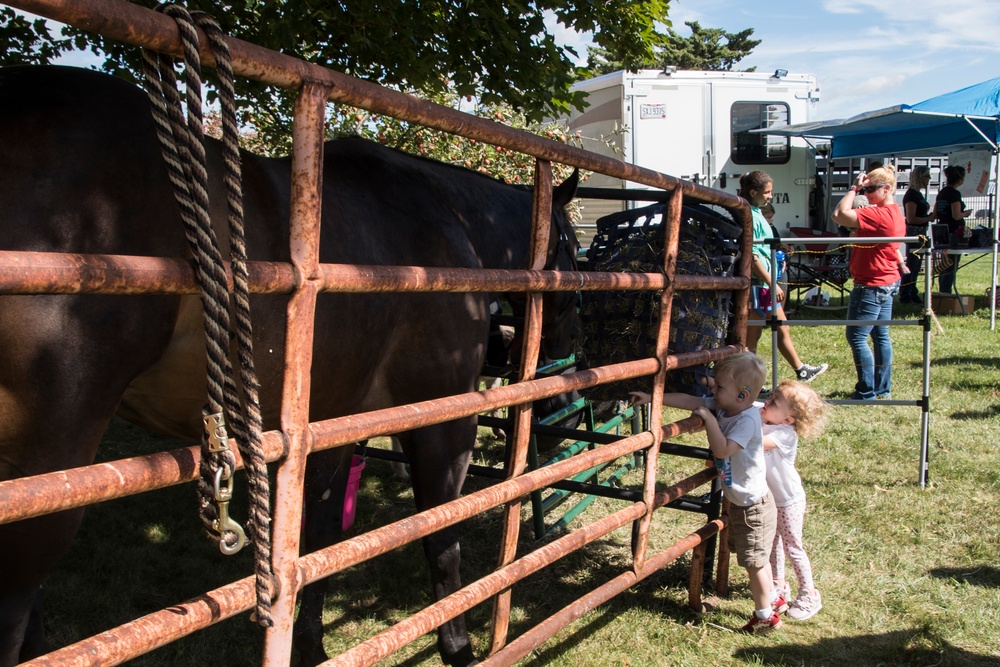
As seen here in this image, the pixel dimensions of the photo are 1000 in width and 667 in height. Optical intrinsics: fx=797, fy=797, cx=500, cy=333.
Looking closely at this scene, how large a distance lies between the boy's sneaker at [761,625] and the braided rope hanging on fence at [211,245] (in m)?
2.59

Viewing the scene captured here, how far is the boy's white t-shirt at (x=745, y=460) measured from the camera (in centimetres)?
321

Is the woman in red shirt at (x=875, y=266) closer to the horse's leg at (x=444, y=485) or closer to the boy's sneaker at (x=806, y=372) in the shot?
the boy's sneaker at (x=806, y=372)

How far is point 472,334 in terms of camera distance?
2.90m

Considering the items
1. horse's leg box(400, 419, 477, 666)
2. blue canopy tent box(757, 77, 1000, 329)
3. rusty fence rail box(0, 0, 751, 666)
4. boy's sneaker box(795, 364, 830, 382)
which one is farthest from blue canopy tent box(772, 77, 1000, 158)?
rusty fence rail box(0, 0, 751, 666)

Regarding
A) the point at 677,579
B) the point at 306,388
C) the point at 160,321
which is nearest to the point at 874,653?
the point at 677,579

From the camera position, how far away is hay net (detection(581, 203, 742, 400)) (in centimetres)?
322

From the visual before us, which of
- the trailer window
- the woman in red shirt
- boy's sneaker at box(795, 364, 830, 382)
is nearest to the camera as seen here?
the woman in red shirt

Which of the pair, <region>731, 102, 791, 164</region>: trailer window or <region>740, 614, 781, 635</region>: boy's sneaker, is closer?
<region>740, 614, 781, 635</region>: boy's sneaker

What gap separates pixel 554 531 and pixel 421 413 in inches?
102

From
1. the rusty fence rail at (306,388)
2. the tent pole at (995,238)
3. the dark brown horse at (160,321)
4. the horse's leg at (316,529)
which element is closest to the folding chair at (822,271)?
the tent pole at (995,238)

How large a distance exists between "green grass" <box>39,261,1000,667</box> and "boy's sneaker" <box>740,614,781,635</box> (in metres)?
0.05

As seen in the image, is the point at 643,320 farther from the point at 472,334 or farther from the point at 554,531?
the point at 554,531

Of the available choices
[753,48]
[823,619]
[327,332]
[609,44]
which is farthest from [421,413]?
[753,48]

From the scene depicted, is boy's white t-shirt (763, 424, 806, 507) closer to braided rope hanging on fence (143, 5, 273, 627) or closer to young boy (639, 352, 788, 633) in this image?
young boy (639, 352, 788, 633)
